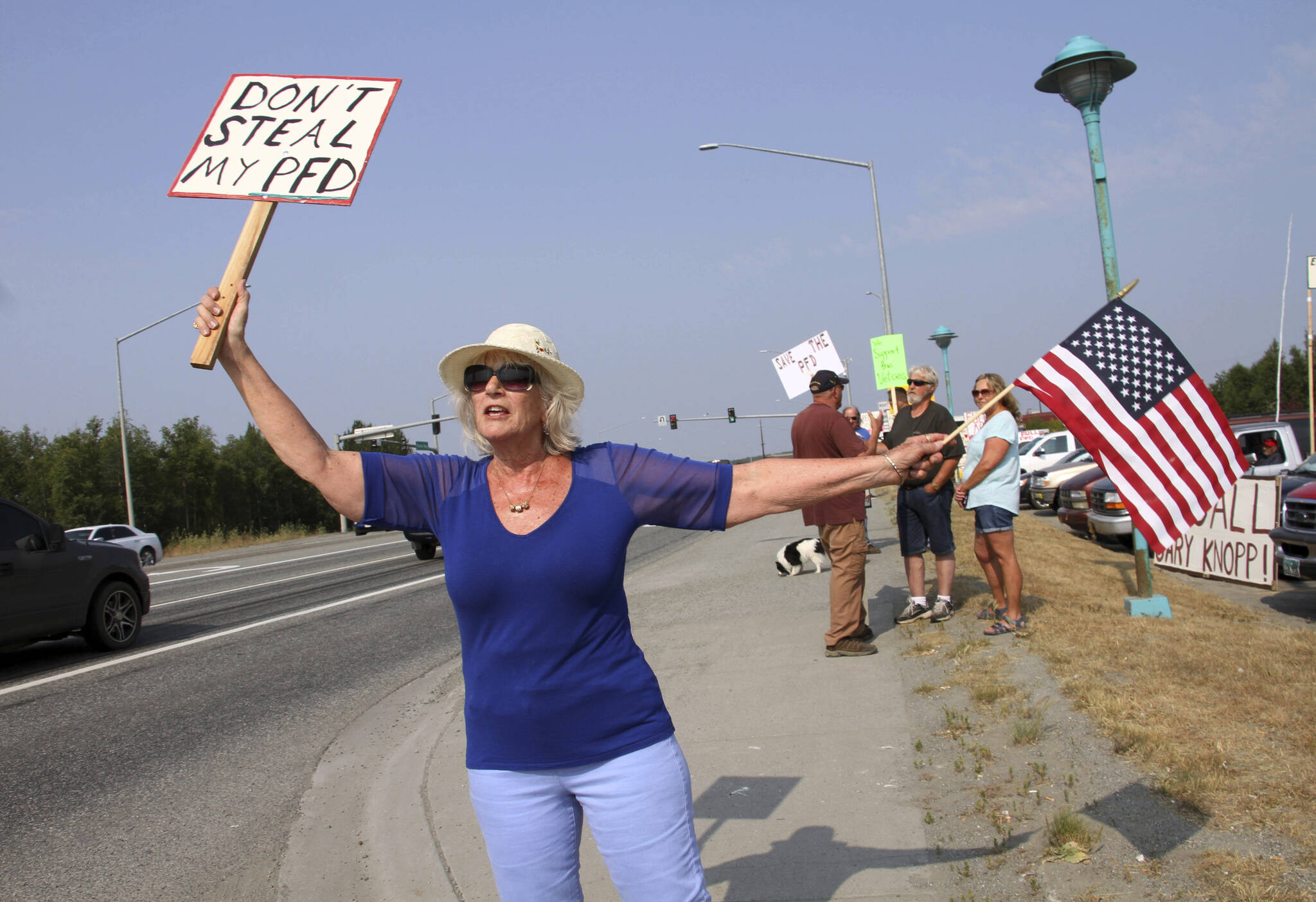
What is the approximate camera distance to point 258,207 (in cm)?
316

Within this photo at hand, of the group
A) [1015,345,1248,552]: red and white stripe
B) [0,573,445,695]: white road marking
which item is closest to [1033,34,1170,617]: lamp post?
[1015,345,1248,552]: red and white stripe

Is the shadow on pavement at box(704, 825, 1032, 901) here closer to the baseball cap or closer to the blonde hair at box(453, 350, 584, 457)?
the blonde hair at box(453, 350, 584, 457)

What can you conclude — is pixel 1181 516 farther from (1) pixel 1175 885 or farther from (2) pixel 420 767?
(2) pixel 420 767

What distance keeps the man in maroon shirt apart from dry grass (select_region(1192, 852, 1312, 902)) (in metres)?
3.89

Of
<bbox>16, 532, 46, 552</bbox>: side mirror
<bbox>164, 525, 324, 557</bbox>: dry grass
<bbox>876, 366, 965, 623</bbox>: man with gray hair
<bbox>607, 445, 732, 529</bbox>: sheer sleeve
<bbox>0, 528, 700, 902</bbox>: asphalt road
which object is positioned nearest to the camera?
<bbox>607, 445, 732, 529</bbox>: sheer sleeve

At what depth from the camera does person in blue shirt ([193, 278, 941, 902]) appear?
2488mm

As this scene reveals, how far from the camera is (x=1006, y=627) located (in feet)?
24.4

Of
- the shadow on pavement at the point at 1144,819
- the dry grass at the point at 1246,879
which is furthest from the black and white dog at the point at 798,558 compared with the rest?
the dry grass at the point at 1246,879

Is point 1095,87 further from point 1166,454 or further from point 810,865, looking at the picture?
point 810,865

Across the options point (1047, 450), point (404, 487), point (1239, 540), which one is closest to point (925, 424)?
point (1239, 540)

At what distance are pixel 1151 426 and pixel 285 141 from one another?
3.33 metres

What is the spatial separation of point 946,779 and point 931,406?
3904mm

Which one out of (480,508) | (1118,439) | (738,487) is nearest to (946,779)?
(1118,439)

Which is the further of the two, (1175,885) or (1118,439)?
(1118,439)
